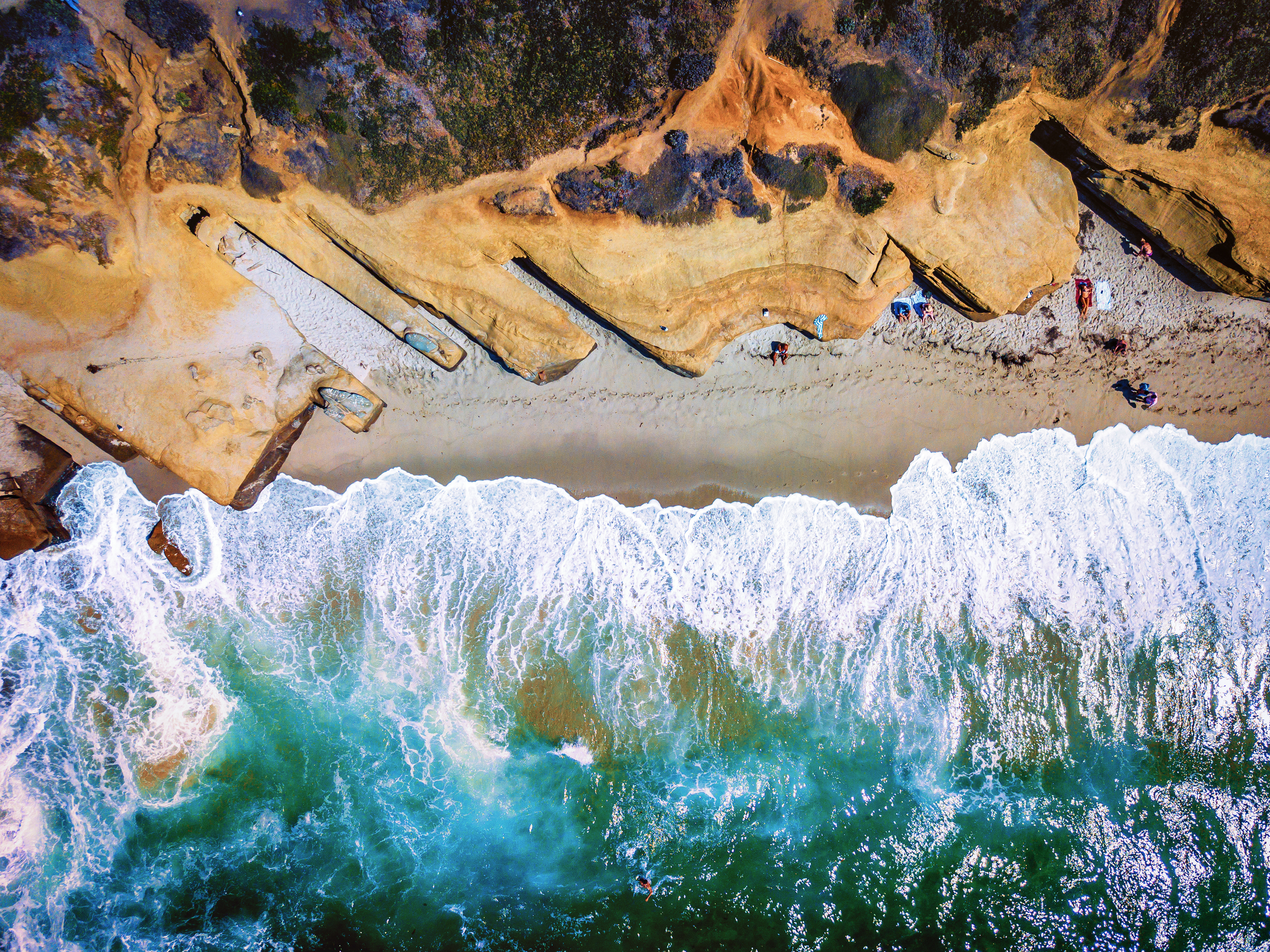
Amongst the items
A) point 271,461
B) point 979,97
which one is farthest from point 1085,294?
point 271,461

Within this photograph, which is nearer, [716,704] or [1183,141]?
[1183,141]

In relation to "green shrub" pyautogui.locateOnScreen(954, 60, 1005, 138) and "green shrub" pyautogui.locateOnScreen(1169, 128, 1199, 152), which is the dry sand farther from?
"green shrub" pyautogui.locateOnScreen(954, 60, 1005, 138)

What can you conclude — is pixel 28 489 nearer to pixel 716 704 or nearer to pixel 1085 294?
pixel 716 704

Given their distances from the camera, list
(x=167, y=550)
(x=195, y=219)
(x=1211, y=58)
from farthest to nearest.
A: (x=167, y=550) → (x=195, y=219) → (x=1211, y=58)

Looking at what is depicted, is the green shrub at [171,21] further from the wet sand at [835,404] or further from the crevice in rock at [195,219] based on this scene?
the wet sand at [835,404]

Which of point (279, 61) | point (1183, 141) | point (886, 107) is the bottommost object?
point (279, 61)

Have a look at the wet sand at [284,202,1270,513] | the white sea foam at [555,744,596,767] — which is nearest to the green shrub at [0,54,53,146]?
the wet sand at [284,202,1270,513]

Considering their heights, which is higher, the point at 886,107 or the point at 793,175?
the point at 886,107
